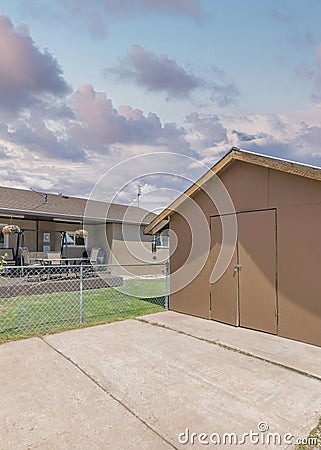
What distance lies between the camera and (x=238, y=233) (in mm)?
6219

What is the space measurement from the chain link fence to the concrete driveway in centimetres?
98

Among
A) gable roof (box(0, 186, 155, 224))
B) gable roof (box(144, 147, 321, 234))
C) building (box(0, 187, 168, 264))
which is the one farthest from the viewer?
building (box(0, 187, 168, 264))

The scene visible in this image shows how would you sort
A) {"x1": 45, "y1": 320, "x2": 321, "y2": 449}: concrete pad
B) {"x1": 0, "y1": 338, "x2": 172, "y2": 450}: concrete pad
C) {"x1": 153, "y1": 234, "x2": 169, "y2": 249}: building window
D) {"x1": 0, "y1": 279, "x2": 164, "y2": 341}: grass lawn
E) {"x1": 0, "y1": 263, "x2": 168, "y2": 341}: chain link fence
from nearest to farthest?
{"x1": 0, "y1": 338, "x2": 172, "y2": 450}: concrete pad, {"x1": 45, "y1": 320, "x2": 321, "y2": 449}: concrete pad, {"x1": 0, "y1": 279, "x2": 164, "y2": 341}: grass lawn, {"x1": 0, "y1": 263, "x2": 168, "y2": 341}: chain link fence, {"x1": 153, "y1": 234, "x2": 169, "y2": 249}: building window

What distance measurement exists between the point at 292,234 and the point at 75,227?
46.8 ft

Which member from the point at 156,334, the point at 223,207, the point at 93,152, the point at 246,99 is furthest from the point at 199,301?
the point at 93,152

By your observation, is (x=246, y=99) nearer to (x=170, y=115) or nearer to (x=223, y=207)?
(x=170, y=115)

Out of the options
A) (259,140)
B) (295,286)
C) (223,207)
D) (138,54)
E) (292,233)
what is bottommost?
(295,286)

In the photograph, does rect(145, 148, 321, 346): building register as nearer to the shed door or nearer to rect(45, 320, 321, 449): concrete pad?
the shed door

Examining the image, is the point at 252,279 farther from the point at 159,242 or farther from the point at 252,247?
the point at 159,242

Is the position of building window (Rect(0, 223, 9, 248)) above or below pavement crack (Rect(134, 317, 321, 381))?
above

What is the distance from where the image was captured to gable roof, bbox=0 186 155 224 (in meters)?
14.2

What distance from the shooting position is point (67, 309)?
7426 mm

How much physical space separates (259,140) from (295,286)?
9.87 meters

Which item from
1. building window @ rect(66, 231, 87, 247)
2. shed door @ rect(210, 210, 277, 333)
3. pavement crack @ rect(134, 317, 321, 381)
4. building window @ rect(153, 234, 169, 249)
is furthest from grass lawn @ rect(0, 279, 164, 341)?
building window @ rect(153, 234, 169, 249)
